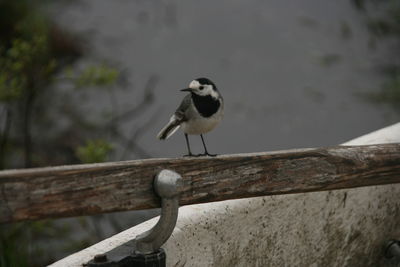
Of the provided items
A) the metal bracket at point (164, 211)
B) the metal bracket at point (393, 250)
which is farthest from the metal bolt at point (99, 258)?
the metal bracket at point (393, 250)

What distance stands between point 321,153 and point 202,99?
17.9 inches

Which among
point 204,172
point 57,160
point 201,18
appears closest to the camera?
point 204,172

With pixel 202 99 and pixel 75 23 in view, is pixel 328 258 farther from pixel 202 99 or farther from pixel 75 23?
pixel 75 23

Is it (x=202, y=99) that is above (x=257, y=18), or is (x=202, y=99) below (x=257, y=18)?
below

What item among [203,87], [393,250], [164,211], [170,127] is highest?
[203,87]

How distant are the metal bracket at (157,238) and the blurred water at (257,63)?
14.3ft

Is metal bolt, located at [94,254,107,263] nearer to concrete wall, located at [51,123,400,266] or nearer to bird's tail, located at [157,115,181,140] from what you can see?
concrete wall, located at [51,123,400,266]

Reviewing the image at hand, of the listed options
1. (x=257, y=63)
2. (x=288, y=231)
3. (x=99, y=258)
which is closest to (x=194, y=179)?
(x=99, y=258)

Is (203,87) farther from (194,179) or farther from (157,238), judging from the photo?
(157,238)

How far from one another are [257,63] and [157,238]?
5525mm

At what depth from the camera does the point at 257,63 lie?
716cm

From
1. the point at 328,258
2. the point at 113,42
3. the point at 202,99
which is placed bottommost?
the point at 328,258

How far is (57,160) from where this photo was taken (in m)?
5.75

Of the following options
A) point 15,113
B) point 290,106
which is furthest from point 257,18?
point 15,113
